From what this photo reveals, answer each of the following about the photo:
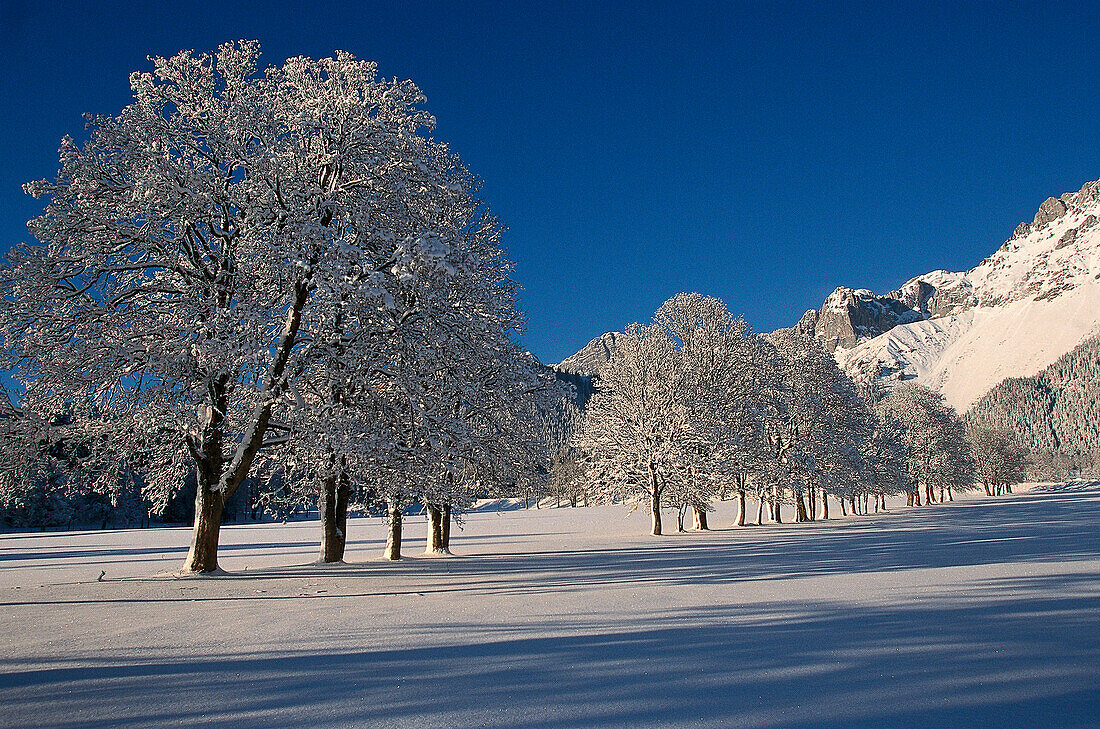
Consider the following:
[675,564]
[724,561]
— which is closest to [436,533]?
[675,564]

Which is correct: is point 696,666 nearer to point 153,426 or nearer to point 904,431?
point 153,426

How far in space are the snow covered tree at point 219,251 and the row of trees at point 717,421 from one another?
21063 millimetres

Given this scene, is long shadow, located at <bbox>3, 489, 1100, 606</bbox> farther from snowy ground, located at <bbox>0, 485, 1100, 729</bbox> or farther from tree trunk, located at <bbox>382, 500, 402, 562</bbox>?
Result: tree trunk, located at <bbox>382, 500, 402, 562</bbox>

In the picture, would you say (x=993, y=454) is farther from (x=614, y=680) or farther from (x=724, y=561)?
(x=614, y=680)

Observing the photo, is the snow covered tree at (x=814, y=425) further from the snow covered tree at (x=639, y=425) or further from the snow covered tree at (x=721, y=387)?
the snow covered tree at (x=639, y=425)

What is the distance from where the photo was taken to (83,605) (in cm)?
1124

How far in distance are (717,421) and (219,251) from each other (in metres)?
25.6

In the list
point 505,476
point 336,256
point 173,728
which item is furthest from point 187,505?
point 173,728

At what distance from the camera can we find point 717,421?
113ft

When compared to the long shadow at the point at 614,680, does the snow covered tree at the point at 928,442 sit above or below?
above

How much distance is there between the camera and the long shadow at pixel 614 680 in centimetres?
511

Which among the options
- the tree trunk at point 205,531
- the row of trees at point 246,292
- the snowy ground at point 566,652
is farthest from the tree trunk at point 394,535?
the snowy ground at point 566,652

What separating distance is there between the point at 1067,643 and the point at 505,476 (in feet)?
50.5

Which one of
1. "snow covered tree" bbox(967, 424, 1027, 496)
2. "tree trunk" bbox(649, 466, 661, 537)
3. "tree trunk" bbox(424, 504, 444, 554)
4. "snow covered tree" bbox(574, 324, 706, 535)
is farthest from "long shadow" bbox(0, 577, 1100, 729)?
"snow covered tree" bbox(967, 424, 1027, 496)
